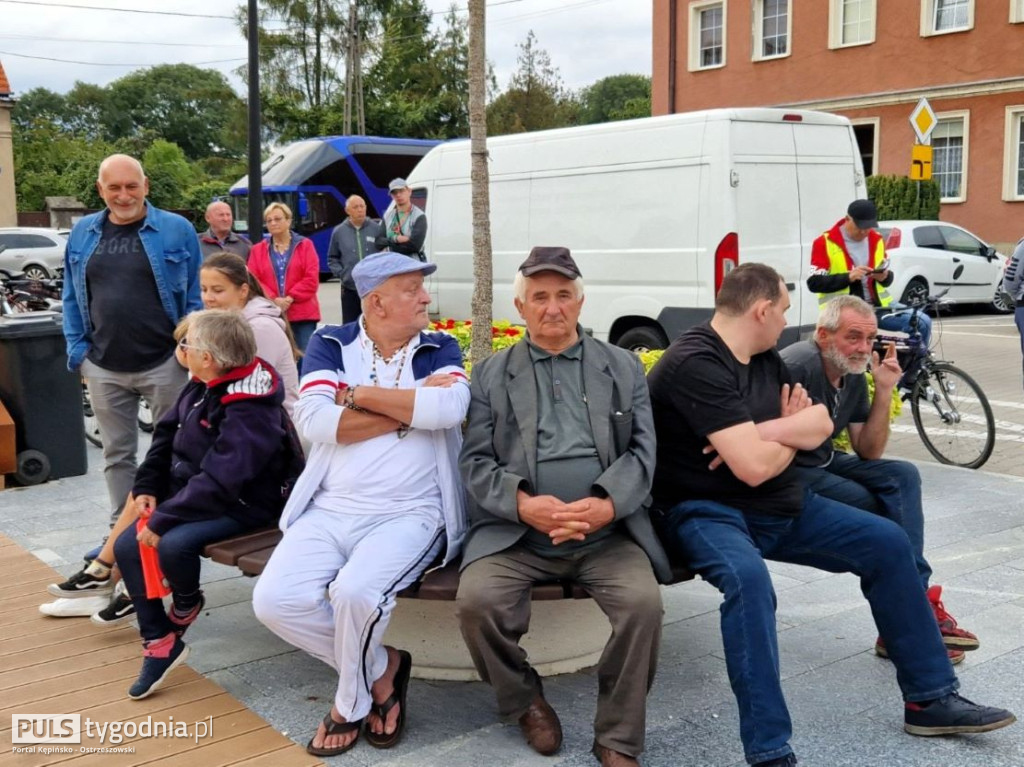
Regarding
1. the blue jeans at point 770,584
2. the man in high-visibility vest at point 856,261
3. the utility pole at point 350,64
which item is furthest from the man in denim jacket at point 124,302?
the utility pole at point 350,64

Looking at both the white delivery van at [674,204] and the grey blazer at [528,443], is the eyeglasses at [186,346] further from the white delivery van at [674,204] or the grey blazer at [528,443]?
the white delivery van at [674,204]

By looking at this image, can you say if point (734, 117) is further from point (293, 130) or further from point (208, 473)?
point (293, 130)

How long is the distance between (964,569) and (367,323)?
10.4ft

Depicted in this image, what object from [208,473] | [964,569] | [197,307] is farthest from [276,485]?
[964,569]

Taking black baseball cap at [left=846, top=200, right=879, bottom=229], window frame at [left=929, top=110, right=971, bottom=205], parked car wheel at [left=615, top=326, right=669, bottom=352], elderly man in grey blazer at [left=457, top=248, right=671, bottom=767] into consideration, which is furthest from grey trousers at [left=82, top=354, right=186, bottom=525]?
window frame at [left=929, top=110, right=971, bottom=205]

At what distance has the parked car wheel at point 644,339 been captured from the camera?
390 inches

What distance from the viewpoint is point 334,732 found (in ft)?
11.3

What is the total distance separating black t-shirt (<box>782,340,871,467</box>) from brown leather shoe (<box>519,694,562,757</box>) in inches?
52.9

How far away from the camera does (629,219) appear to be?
10.0m

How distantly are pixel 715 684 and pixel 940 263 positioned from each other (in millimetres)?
15643

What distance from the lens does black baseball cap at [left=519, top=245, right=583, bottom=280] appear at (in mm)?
3574

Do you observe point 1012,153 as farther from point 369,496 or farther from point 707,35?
point 369,496

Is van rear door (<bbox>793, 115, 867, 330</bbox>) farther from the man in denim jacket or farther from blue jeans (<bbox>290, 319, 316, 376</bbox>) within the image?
the man in denim jacket

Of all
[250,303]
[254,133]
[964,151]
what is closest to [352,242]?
[254,133]
